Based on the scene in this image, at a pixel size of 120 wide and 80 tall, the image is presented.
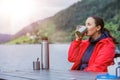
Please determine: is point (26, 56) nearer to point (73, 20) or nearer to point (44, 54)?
point (73, 20)

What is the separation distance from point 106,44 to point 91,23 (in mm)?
298

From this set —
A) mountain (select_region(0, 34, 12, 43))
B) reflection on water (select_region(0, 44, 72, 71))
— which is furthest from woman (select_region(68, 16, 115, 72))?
mountain (select_region(0, 34, 12, 43))

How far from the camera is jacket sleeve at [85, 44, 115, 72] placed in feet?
9.50

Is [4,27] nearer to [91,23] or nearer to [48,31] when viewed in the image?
[48,31]

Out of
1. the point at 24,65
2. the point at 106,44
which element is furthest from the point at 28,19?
the point at 106,44

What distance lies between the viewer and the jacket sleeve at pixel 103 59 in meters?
2.90

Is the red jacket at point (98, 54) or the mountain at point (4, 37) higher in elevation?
the mountain at point (4, 37)

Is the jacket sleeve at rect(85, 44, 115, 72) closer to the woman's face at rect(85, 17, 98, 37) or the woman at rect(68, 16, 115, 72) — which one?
the woman at rect(68, 16, 115, 72)

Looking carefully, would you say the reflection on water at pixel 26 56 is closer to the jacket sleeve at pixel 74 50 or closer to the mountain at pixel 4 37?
the mountain at pixel 4 37

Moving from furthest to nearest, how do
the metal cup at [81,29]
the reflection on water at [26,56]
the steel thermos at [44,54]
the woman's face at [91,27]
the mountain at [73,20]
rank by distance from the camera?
1. the reflection on water at [26,56]
2. the mountain at [73,20]
3. the woman's face at [91,27]
4. the metal cup at [81,29]
5. the steel thermos at [44,54]

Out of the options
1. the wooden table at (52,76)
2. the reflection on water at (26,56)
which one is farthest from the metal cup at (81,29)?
the reflection on water at (26,56)

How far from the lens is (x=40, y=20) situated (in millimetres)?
4062

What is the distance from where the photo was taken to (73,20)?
3941 millimetres

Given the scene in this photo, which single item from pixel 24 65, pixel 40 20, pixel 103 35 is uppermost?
pixel 40 20
